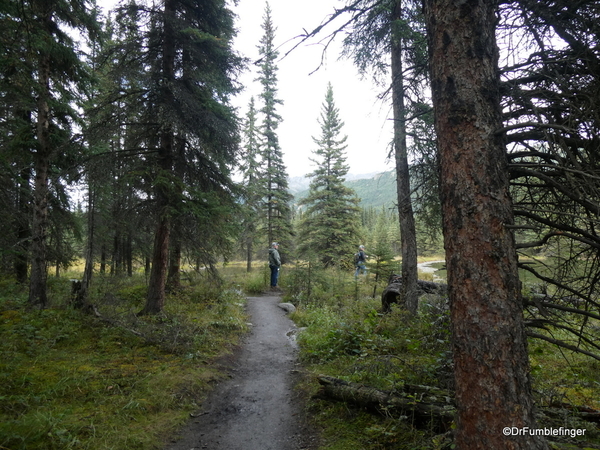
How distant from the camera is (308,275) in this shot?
13.7 metres

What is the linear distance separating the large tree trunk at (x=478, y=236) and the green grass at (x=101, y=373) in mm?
3999

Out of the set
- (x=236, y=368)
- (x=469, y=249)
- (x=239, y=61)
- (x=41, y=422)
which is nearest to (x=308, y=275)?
(x=236, y=368)

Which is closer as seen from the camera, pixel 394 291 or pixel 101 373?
pixel 101 373

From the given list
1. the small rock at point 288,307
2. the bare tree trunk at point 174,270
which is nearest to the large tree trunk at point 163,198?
the bare tree trunk at point 174,270

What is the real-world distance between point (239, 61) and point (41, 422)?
9.90m

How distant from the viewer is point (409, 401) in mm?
3527


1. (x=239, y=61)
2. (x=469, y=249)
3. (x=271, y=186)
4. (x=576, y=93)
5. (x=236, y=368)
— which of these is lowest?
(x=236, y=368)

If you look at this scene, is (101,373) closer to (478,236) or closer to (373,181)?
(478,236)

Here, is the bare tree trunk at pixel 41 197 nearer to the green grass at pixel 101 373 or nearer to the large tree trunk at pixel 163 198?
the green grass at pixel 101 373

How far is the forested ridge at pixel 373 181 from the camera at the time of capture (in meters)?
2.24

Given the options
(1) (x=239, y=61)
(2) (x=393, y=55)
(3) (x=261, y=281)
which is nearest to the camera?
(2) (x=393, y=55)

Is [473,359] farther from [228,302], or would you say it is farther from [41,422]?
[228,302]

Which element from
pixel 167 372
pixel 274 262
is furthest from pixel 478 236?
pixel 274 262

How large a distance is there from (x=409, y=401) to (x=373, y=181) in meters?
5.49
